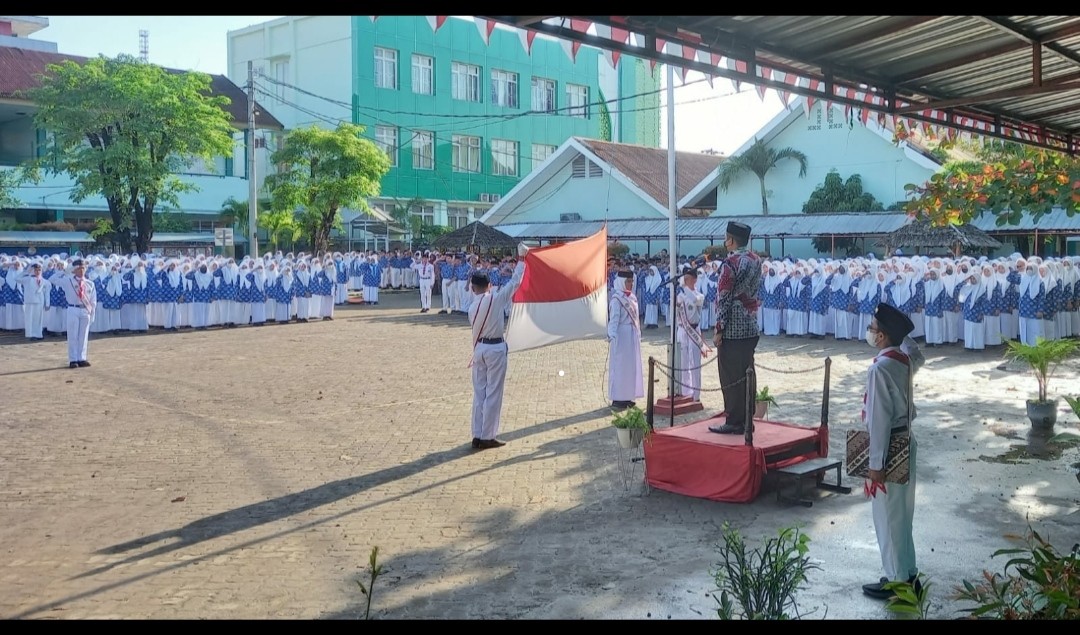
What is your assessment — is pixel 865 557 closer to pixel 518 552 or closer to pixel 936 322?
pixel 518 552

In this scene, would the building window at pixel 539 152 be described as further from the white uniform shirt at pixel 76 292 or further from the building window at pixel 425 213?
the white uniform shirt at pixel 76 292

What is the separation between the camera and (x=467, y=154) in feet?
161

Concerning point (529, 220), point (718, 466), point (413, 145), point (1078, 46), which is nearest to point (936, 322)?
point (1078, 46)

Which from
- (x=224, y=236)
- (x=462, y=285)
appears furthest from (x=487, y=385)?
(x=224, y=236)

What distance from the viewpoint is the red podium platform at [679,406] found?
38.3 feet

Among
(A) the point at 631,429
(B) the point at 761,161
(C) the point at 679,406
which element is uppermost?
(B) the point at 761,161

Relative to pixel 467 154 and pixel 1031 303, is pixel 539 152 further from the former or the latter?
pixel 1031 303

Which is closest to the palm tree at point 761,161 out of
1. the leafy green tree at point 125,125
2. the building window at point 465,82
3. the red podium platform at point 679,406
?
the leafy green tree at point 125,125

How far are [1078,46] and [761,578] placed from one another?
623 centimetres

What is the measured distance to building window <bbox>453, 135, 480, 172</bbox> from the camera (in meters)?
48.6

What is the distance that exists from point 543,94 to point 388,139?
10.2 meters
